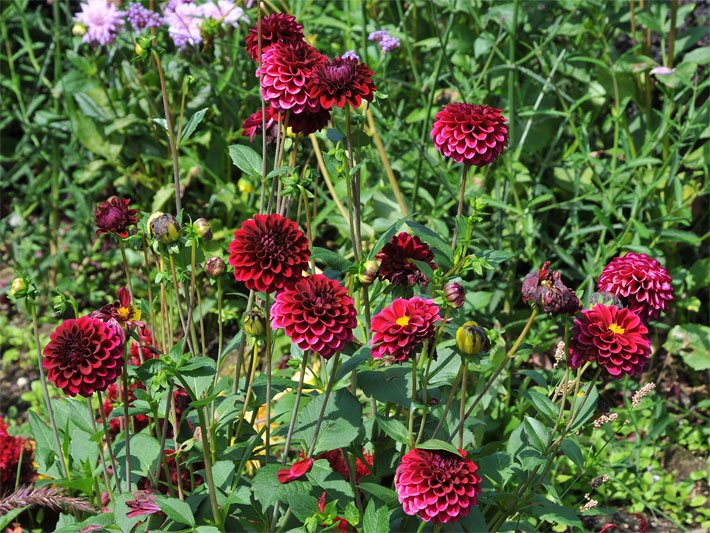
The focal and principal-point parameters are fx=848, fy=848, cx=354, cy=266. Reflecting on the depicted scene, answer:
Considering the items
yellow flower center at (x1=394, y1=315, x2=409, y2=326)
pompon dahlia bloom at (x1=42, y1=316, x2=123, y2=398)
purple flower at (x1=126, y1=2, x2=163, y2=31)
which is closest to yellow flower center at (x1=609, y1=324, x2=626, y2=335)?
yellow flower center at (x1=394, y1=315, x2=409, y2=326)

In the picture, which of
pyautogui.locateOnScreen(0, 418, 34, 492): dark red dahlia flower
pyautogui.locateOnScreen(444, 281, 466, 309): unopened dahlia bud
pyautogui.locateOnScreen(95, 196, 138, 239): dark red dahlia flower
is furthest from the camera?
pyautogui.locateOnScreen(0, 418, 34, 492): dark red dahlia flower

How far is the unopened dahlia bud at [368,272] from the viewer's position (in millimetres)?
1393

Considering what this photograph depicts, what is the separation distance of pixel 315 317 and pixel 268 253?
118 millimetres

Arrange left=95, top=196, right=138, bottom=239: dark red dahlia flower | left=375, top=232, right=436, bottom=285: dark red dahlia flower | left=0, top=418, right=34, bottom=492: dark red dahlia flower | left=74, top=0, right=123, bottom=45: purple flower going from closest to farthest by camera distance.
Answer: left=375, top=232, right=436, bottom=285: dark red dahlia flower → left=95, top=196, right=138, bottom=239: dark red dahlia flower → left=0, top=418, right=34, bottom=492: dark red dahlia flower → left=74, top=0, right=123, bottom=45: purple flower

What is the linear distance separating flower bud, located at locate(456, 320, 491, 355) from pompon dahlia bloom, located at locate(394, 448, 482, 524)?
170 mm

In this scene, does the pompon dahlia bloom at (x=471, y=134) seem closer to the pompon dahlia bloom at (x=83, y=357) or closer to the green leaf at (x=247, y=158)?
the green leaf at (x=247, y=158)

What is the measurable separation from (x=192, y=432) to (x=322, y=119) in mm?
729

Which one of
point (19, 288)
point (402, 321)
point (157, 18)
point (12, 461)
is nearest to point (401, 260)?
point (402, 321)

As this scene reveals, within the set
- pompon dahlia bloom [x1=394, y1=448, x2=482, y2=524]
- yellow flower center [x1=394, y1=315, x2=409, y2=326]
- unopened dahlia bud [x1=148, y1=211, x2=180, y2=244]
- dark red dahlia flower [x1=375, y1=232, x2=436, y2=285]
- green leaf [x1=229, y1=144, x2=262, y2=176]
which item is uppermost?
green leaf [x1=229, y1=144, x2=262, y2=176]

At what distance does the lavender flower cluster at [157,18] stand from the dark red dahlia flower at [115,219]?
1.04 metres

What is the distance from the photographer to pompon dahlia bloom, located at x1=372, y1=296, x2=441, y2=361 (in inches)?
48.4

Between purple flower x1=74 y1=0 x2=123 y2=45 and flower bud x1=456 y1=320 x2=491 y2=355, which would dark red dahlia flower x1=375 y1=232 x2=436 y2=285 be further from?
purple flower x1=74 y1=0 x2=123 y2=45

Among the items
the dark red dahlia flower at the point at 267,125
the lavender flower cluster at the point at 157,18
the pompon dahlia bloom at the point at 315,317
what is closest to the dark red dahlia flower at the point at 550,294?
the pompon dahlia bloom at the point at 315,317

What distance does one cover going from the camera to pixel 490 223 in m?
2.45
